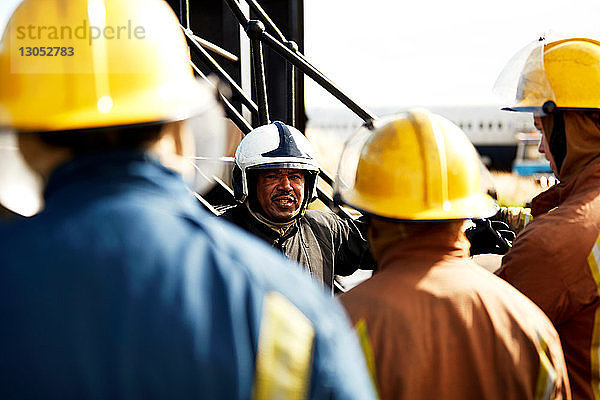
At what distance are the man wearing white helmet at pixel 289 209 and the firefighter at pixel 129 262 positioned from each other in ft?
6.61

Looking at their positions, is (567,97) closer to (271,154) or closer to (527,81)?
(527,81)

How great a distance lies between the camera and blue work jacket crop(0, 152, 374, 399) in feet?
2.45

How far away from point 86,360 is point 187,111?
48 centimetres

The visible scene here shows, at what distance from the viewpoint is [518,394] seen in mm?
1355

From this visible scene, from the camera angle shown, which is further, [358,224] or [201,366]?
[358,224]

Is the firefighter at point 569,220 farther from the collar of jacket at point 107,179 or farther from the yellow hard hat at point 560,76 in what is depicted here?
the collar of jacket at point 107,179

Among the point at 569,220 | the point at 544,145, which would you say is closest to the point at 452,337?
the point at 569,220

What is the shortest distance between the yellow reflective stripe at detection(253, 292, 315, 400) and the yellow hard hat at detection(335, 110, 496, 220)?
751 mm

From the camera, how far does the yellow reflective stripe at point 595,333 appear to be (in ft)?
5.81

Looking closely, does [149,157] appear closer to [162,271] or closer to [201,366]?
[162,271]

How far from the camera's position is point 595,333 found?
1.81 m

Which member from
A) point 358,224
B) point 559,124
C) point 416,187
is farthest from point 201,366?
point 358,224

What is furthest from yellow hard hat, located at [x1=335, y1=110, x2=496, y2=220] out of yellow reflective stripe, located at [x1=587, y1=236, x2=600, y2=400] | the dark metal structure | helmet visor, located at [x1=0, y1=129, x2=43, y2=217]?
the dark metal structure

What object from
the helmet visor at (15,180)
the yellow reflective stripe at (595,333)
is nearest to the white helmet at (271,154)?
the yellow reflective stripe at (595,333)
